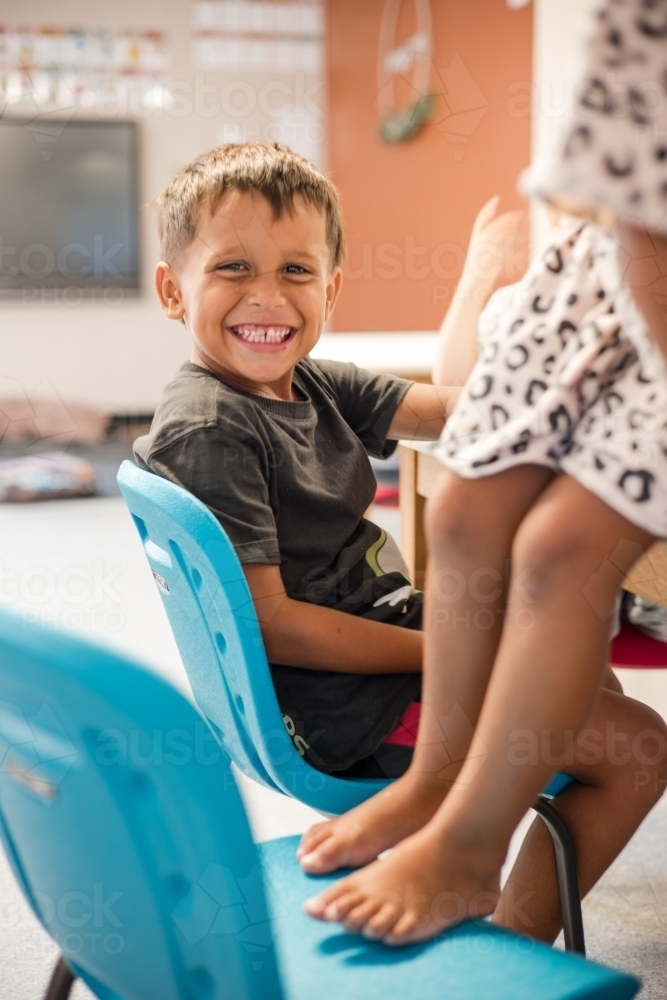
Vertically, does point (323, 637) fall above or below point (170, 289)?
below

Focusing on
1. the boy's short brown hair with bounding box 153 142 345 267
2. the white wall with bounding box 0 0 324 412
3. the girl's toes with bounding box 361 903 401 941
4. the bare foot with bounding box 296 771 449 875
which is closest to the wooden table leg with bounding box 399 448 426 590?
the boy's short brown hair with bounding box 153 142 345 267

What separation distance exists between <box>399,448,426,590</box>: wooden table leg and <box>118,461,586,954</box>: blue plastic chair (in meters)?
0.51

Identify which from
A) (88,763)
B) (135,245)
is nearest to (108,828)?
(88,763)

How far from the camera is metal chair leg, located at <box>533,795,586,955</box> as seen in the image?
90 cm

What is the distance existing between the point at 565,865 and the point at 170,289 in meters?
0.67

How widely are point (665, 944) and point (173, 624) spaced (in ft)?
2.47

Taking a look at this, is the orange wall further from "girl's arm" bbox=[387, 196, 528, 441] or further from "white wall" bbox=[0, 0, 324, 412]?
"girl's arm" bbox=[387, 196, 528, 441]

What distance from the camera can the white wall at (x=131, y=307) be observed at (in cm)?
569

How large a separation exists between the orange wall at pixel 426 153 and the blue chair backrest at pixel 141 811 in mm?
3691

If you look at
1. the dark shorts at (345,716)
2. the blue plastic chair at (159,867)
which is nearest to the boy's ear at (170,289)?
the dark shorts at (345,716)

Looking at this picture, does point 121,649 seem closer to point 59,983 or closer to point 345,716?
point 59,983

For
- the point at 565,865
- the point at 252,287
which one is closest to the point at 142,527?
the point at 252,287

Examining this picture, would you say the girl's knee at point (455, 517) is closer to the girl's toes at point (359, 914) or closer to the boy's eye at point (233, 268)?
the girl's toes at point (359, 914)

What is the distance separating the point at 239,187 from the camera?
102cm
